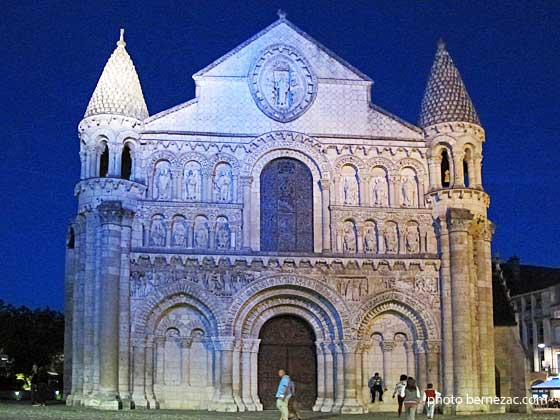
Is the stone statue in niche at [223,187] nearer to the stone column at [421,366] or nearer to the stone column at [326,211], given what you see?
the stone column at [326,211]

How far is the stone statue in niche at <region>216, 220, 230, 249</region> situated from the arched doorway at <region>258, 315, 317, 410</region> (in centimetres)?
341

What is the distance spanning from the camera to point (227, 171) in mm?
34406

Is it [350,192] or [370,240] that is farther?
[350,192]

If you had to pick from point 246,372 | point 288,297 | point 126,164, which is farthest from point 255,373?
point 126,164

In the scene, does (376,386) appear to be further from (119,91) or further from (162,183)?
(119,91)

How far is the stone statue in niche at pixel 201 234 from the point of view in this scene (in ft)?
110

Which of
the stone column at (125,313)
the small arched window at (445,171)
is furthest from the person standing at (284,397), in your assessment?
the small arched window at (445,171)

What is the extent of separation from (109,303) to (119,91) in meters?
7.94

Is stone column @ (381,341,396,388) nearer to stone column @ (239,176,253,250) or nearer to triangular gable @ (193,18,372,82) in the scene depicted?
stone column @ (239,176,253,250)

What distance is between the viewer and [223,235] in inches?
1329

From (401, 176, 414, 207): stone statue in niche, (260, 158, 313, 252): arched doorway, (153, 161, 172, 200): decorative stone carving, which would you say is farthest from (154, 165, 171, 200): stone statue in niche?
(401, 176, 414, 207): stone statue in niche

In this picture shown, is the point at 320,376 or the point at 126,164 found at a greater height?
the point at 126,164

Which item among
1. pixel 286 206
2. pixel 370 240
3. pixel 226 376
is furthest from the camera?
pixel 286 206

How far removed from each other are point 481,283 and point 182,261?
11243 millimetres
